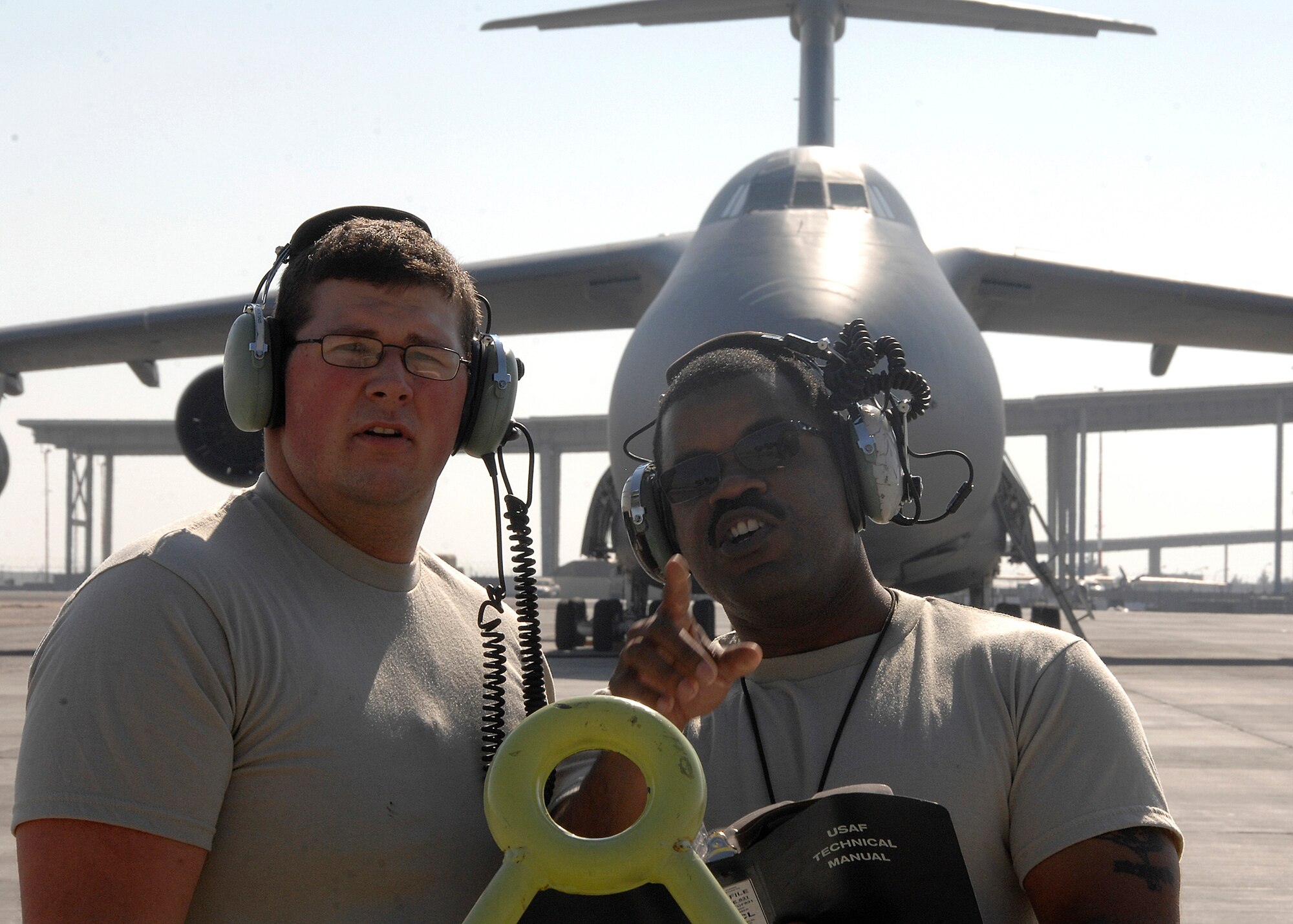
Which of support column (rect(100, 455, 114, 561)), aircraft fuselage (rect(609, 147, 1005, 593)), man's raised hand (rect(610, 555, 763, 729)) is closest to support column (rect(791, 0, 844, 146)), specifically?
aircraft fuselage (rect(609, 147, 1005, 593))

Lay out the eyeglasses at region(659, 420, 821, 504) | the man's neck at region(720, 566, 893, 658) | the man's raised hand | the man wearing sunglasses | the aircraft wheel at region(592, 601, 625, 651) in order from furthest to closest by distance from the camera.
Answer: the aircraft wheel at region(592, 601, 625, 651) < the eyeglasses at region(659, 420, 821, 504) < the man's neck at region(720, 566, 893, 658) < the man wearing sunglasses < the man's raised hand

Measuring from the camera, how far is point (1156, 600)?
62406 mm

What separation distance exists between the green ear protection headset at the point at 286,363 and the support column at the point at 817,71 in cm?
1427

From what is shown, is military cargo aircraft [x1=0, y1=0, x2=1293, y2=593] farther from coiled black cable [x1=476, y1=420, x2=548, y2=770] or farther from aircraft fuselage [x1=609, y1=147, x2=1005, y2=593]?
coiled black cable [x1=476, y1=420, x2=548, y2=770]

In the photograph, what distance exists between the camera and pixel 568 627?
1555 cm

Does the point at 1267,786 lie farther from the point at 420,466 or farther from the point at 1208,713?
the point at 420,466

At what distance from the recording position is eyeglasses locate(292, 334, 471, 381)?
1.95 m

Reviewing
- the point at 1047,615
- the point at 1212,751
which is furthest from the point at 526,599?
the point at 1047,615

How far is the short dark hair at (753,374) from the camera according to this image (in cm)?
248

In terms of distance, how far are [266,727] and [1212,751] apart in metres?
7.12

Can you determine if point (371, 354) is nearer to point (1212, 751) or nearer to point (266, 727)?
point (266, 727)

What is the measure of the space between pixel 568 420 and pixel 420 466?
5205cm

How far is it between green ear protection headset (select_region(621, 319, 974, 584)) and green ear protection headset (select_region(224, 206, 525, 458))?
374 mm

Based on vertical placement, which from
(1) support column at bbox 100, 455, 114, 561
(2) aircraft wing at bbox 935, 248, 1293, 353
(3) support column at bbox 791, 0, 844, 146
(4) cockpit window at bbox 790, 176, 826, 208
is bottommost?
(1) support column at bbox 100, 455, 114, 561
